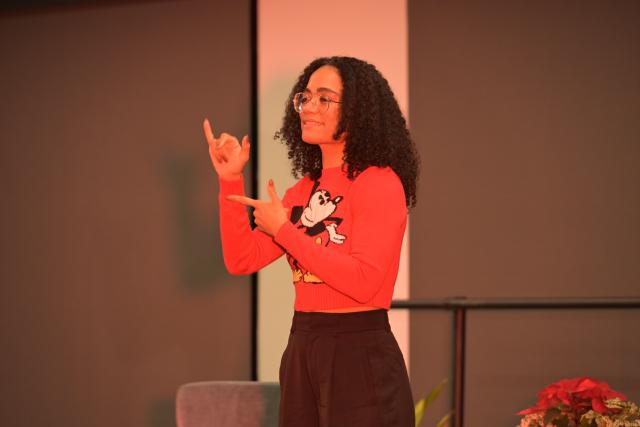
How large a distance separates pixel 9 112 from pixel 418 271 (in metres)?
1.91

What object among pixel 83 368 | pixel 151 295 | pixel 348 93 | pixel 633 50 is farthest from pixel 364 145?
pixel 83 368

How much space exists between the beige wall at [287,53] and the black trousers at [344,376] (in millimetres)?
1524

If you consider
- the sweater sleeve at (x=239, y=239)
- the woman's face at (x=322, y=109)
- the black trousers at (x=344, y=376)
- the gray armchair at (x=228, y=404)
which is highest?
the woman's face at (x=322, y=109)

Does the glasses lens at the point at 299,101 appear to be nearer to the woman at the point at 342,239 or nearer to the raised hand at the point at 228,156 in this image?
the woman at the point at 342,239

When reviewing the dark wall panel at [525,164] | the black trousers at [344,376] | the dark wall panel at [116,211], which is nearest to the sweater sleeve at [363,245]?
the black trousers at [344,376]

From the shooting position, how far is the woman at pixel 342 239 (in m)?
1.56

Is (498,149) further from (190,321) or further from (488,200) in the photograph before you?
(190,321)

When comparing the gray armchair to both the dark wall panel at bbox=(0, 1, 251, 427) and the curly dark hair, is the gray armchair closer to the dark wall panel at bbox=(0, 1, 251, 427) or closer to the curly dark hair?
the curly dark hair

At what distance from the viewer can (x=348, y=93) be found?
1.72 metres

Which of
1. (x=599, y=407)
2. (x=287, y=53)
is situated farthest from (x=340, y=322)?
(x=287, y=53)

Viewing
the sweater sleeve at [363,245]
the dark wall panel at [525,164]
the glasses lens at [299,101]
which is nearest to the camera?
the sweater sleeve at [363,245]

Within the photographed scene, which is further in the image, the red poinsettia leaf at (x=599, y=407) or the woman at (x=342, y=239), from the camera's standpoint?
the red poinsettia leaf at (x=599, y=407)

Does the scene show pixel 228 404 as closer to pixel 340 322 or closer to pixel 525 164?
pixel 340 322

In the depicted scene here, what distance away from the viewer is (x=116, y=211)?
11.0 ft
